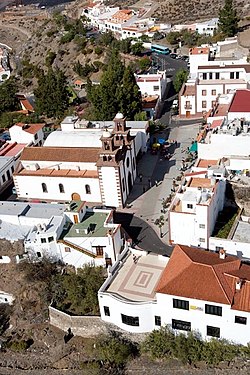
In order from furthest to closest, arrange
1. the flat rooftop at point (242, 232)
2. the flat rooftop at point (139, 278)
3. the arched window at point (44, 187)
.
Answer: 1. the arched window at point (44, 187)
2. the flat rooftop at point (242, 232)
3. the flat rooftop at point (139, 278)

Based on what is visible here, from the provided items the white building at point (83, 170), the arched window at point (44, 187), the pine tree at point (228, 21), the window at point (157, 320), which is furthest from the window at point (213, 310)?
the pine tree at point (228, 21)

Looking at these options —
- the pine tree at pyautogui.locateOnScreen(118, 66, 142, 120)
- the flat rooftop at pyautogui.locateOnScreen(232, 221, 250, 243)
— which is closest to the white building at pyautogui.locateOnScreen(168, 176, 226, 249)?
the flat rooftop at pyautogui.locateOnScreen(232, 221, 250, 243)

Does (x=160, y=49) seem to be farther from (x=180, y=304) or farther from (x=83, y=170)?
(x=180, y=304)

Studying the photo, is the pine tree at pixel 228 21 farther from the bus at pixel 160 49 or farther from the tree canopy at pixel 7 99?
the tree canopy at pixel 7 99

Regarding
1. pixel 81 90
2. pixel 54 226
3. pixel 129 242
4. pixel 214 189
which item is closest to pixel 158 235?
pixel 129 242

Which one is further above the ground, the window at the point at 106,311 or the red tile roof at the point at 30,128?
the red tile roof at the point at 30,128
